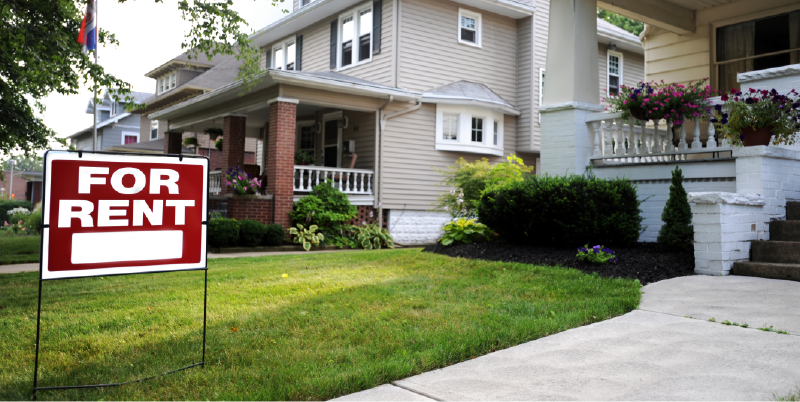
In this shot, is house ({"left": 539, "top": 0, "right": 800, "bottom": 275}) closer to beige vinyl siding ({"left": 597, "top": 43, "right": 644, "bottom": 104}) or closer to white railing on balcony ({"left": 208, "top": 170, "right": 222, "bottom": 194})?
beige vinyl siding ({"left": 597, "top": 43, "right": 644, "bottom": 104})

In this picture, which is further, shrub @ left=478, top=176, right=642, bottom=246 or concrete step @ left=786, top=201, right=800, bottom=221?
shrub @ left=478, top=176, right=642, bottom=246

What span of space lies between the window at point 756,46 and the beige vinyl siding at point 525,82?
7.43m

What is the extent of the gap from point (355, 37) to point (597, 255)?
12790 mm

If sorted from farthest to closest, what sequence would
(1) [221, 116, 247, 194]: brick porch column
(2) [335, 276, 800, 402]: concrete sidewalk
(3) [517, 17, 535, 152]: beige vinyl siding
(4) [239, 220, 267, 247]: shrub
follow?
1. (3) [517, 17, 535, 152]: beige vinyl siding
2. (1) [221, 116, 247, 194]: brick porch column
3. (4) [239, 220, 267, 247]: shrub
4. (2) [335, 276, 800, 402]: concrete sidewalk

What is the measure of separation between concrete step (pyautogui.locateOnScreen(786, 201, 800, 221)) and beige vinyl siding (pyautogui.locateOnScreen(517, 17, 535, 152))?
11.4 meters

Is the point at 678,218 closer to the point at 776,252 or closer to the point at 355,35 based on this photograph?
the point at 776,252

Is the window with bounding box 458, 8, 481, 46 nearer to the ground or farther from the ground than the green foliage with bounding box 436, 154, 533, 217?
farther from the ground

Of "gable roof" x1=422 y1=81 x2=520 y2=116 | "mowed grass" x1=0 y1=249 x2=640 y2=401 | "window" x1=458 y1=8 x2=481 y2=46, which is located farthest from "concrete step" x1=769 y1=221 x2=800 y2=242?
"window" x1=458 y1=8 x2=481 y2=46

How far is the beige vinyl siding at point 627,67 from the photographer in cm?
1994

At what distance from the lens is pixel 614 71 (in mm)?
20344

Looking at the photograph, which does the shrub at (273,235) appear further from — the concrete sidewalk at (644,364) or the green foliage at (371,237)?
the concrete sidewalk at (644,364)

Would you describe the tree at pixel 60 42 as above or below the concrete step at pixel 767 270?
above

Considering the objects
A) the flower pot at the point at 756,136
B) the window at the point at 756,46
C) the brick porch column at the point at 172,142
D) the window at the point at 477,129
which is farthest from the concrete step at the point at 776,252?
the brick porch column at the point at 172,142

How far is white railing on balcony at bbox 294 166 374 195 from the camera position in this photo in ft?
46.6
